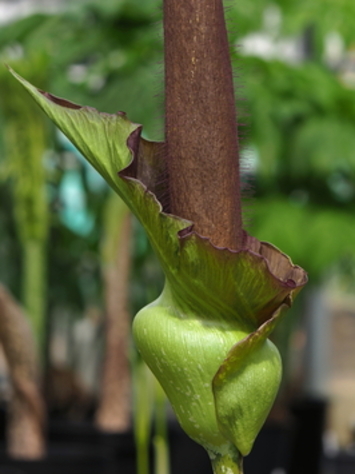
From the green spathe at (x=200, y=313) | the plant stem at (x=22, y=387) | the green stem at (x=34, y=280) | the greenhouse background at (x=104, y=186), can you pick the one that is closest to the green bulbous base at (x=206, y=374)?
the green spathe at (x=200, y=313)

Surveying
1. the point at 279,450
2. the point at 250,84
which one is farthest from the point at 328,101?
the point at 279,450

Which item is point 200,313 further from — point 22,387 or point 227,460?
point 22,387

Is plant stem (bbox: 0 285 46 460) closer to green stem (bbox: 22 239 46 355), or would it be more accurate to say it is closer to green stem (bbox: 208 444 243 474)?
green stem (bbox: 22 239 46 355)

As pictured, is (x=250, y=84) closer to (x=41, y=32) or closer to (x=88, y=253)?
(x=41, y=32)

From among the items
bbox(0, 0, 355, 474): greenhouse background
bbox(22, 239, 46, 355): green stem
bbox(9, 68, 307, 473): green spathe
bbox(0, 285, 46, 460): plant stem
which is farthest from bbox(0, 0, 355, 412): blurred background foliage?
bbox(9, 68, 307, 473): green spathe

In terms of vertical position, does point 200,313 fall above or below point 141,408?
above

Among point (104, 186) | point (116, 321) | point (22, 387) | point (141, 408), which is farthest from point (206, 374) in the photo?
point (104, 186)

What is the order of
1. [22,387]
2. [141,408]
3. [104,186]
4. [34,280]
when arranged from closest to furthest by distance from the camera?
1. [141,408]
2. [22,387]
3. [34,280]
4. [104,186]
